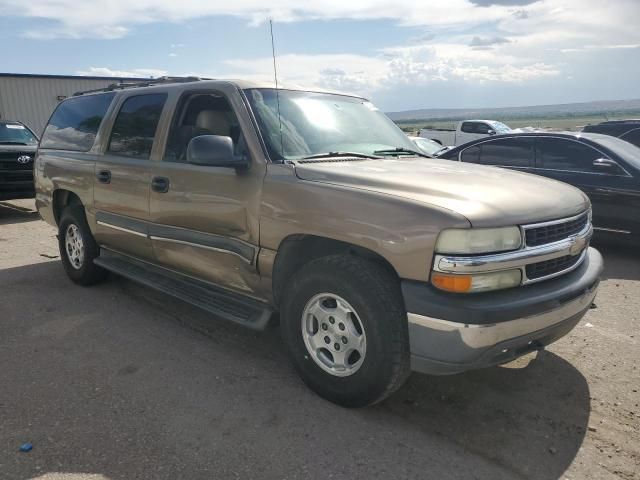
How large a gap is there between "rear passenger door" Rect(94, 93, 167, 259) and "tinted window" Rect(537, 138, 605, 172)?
542cm

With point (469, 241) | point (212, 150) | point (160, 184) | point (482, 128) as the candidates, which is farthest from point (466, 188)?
point (482, 128)

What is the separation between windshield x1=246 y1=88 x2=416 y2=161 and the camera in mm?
3572

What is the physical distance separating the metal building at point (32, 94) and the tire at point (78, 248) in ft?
53.6

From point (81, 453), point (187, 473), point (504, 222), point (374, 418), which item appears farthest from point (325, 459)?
point (504, 222)

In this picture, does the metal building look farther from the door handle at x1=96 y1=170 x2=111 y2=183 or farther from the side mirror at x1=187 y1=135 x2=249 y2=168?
the side mirror at x1=187 y1=135 x2=249 y2=168

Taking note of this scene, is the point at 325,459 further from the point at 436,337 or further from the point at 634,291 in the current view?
the point at 634,291

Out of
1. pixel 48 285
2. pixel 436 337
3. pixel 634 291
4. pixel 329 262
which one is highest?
pixel 329 262

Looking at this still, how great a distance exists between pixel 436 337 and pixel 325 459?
84 centimetres

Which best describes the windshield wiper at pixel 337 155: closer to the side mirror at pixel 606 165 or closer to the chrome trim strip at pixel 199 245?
the chrome trim strip at pixel 199 245

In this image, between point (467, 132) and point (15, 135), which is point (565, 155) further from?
point (467, 132)

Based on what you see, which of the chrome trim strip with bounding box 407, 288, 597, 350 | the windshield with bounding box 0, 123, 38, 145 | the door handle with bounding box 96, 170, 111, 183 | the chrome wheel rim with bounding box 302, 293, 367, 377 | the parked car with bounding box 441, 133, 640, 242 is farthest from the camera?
the windshield with bounding box 0, 123, 38, 145

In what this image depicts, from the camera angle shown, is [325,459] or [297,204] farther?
[297,204]

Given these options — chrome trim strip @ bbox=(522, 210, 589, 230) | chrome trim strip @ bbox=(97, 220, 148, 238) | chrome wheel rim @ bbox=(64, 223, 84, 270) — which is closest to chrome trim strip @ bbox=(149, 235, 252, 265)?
chrome trim strip @ bbox=(97, 220, 148, 238)

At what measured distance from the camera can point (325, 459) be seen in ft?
8.87
